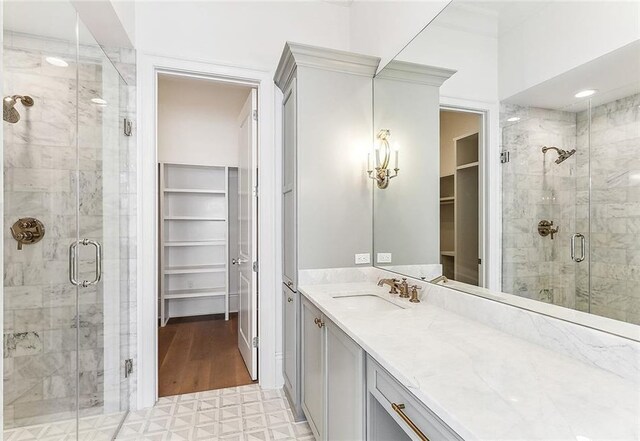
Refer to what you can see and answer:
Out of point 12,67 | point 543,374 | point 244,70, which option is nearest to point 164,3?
point 244,70

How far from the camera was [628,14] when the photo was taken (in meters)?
0.87

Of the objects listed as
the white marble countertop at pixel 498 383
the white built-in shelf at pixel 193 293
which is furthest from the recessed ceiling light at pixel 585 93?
the white built-in shelf at pixel 193 293

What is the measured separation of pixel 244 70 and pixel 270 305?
178 centimetres

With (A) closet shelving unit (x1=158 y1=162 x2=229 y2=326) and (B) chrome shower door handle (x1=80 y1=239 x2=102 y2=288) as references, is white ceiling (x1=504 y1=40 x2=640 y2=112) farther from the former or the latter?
(A) closet shelving unit (x1=158 y1=162 x2=229 y2=326)

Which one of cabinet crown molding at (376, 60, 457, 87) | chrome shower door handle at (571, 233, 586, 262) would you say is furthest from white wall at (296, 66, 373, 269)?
chrome shower door handle at (571, 233, 586, 262)

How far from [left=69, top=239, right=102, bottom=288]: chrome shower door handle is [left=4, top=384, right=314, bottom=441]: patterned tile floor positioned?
2.26 ft

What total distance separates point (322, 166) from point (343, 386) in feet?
4.27

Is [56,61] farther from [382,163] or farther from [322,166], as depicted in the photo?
[382,163]

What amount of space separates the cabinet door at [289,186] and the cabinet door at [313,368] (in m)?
0.30

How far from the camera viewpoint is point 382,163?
2.13 metres

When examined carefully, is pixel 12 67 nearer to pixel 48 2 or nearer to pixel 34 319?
pixel 48 2

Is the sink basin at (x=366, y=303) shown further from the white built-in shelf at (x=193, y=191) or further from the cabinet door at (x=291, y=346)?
the white built-in shelf at (x=193, y=191)

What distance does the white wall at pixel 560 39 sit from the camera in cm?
89

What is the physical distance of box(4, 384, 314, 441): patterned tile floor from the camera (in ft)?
6.25
